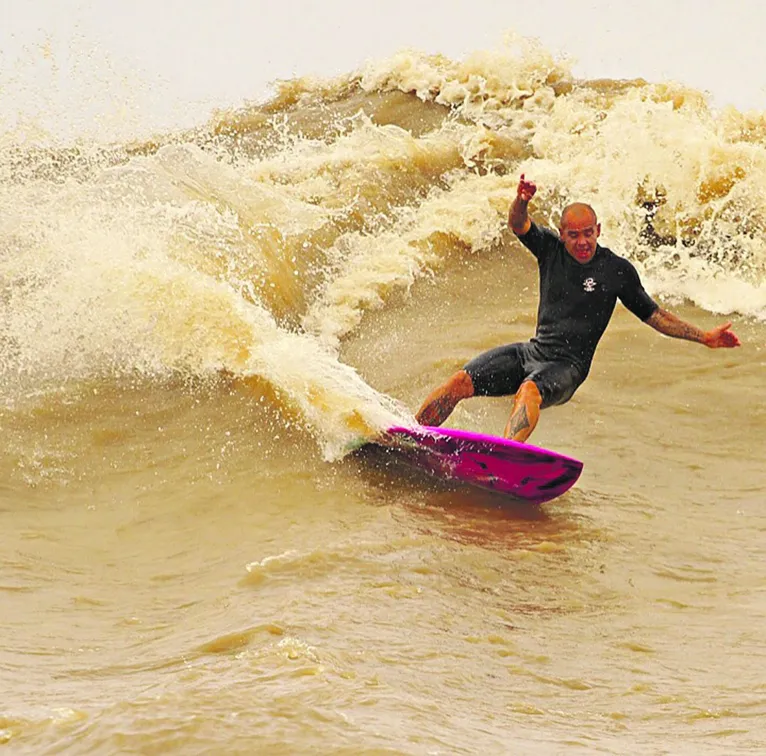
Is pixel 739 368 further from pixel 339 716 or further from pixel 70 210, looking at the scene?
pixel 339 716

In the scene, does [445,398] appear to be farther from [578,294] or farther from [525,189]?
[525,189]

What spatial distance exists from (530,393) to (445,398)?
1.62 ft

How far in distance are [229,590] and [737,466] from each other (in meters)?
3.65

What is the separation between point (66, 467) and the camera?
613 centimetres

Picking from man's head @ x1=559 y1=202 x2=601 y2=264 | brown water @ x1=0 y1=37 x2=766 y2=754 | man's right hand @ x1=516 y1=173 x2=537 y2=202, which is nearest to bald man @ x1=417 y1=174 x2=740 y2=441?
man's head @ x1=559 y1=202 x2=601 y2=264

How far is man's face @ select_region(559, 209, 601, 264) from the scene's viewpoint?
5.89 m

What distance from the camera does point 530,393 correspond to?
582 centimetres

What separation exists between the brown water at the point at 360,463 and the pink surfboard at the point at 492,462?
11 cm

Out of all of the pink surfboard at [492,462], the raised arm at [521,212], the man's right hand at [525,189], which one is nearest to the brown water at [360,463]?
the pink surfboard at [492,462]

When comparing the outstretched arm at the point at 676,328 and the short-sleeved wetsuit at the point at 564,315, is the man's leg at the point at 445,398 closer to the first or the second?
the short-sleeved wetsuit at the point at 564,315

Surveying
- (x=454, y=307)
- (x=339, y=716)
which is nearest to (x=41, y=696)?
(x=339, y=716)

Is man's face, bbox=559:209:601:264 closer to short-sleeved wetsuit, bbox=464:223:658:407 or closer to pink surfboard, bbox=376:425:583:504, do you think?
short-sleeved wetsuit, bbox=464:223:658:407

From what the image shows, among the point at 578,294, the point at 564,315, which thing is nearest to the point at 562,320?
the point at 564,315

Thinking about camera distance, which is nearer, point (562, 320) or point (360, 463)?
point (562, 320)
